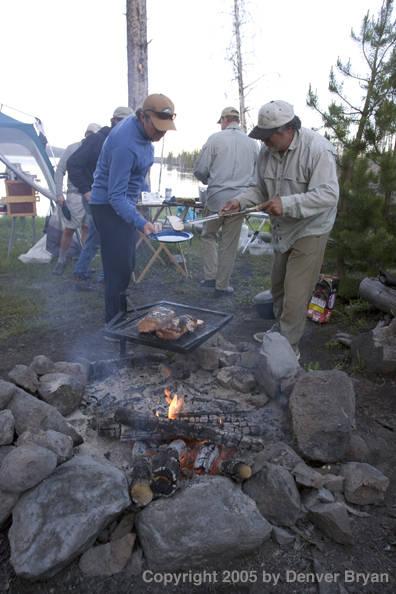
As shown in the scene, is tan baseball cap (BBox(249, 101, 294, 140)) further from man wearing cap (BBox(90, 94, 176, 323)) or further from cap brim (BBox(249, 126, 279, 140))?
man wearing cap (BBox(90, 94, 176, 323))

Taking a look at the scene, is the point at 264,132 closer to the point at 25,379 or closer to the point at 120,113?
the point at 25,379

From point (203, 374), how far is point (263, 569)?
1523mm

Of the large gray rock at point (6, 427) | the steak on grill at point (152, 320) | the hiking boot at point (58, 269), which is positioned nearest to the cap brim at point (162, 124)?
the steak on grill at point (152, 320)

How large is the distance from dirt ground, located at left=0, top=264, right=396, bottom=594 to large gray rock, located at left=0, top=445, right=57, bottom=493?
0.31m

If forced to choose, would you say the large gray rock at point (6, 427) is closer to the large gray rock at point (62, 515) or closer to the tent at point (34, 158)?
the large gray rock at point (62, 515)

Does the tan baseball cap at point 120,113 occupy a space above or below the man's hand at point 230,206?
above

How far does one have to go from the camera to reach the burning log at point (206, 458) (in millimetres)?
2295

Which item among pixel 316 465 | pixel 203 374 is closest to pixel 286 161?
pixel 203 374

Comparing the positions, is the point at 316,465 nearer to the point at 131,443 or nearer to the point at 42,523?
the point at 131,443

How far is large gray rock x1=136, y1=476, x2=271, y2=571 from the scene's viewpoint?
1859 mm

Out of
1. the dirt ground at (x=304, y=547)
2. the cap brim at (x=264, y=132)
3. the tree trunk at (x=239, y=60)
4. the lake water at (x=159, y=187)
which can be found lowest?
the dirt ground at (x=304, y=547)

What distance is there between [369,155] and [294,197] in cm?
A: 237

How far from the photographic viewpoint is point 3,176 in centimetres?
764

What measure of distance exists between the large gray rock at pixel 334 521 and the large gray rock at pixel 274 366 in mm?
889
